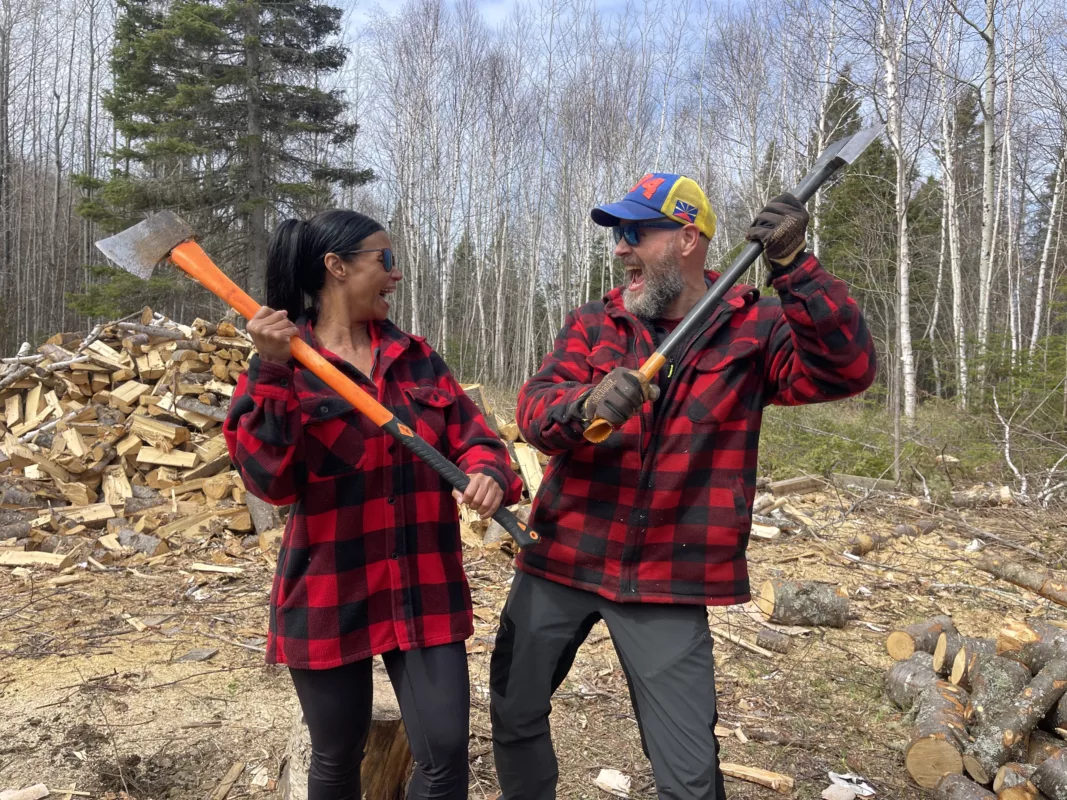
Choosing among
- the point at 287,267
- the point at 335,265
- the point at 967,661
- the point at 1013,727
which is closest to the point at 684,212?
the point at 335,265

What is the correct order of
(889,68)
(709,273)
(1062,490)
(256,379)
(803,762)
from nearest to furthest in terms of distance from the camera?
(256,379)
(709,273)
(803,762)
(1062,490)
(889,68)

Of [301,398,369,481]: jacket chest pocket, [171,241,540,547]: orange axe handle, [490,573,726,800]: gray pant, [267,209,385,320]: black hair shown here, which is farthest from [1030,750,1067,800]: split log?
[267,209,385,320]: black hair

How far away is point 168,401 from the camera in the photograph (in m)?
7.88

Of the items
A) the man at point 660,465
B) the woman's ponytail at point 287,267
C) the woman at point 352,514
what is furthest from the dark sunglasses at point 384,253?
the man at point 660,465

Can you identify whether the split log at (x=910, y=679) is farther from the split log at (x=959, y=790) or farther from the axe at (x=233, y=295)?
the axe at (x=233, y=295)

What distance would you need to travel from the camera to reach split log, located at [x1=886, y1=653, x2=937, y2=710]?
3740 mm

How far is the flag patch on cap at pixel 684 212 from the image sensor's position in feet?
7.30

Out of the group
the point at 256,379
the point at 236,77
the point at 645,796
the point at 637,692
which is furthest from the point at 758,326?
the point at 236,77

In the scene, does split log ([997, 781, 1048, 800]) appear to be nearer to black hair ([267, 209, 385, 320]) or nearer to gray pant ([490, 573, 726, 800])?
gray pant ([490, 573, 726, 800])

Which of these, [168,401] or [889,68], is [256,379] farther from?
[889,68]

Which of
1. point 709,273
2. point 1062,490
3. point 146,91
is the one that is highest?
point 146,91

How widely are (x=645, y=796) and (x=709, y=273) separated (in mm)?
2202

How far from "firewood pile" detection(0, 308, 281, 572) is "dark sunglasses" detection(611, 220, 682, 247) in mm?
5067

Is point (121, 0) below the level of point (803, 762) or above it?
above
